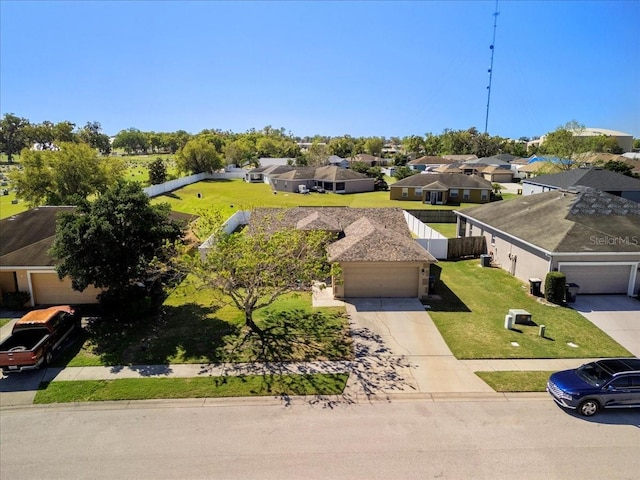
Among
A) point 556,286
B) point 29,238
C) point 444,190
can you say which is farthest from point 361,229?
point 444,190

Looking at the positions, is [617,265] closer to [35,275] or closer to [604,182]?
[604,182]

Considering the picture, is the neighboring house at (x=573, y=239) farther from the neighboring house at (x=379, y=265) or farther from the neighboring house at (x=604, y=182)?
the neighboring house at (x=604, y=182)

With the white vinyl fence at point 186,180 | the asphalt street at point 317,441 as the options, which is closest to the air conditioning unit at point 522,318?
the asphalt street at point 317,441

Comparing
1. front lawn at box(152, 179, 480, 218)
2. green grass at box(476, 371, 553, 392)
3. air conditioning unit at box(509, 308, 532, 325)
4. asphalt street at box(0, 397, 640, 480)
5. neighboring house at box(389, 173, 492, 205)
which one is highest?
neighboring house at box(389, 173, 492, 205)

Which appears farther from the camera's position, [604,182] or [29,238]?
[604,182]

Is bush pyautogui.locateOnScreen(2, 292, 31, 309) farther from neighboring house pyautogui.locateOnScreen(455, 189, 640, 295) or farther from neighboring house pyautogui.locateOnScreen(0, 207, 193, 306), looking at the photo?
neighboring house pyautogui.locateOnScreen(455, 189, 640, 295)

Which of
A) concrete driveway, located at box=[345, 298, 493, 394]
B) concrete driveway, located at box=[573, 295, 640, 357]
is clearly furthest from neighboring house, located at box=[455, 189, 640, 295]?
concrete driveway, located at box=[345, 298, 493, 394]

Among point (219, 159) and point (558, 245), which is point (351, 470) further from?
point (219, 159)
